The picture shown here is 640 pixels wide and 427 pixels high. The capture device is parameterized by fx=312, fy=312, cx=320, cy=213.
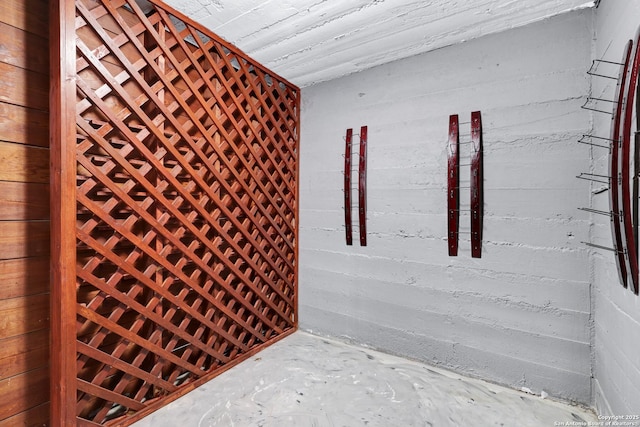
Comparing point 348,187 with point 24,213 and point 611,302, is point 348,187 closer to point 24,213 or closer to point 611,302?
point 611,302

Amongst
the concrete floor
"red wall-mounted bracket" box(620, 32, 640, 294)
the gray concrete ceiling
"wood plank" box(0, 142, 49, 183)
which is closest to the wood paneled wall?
"wood plank" box(0, 142, 49, 183)

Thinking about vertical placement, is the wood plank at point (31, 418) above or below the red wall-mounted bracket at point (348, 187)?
below

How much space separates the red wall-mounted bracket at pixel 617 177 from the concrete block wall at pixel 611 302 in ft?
0.24

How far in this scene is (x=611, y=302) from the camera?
49.9 inches

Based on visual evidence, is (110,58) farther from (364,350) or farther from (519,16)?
(364,350)

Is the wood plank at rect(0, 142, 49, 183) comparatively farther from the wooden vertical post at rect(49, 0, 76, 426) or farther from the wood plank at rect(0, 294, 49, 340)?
the wood plank at rect(0, 294, 49, 340)

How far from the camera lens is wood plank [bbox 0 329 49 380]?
1153mm

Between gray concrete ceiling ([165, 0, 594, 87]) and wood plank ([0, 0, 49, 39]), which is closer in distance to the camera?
wood plank ([0, 0, 49, 39])

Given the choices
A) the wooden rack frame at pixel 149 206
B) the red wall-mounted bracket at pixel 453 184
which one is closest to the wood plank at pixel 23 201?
the wooden rack frame at pixel 149 206

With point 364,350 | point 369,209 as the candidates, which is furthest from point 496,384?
point 369,209

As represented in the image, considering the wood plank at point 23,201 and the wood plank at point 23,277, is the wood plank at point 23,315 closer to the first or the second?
the wood plank at point 23,277

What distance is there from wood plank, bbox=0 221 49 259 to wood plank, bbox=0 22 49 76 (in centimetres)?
60

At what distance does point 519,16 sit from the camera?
5.09ft

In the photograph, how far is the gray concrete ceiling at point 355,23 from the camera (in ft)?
4.89
